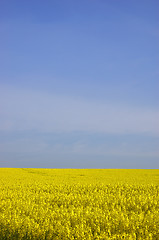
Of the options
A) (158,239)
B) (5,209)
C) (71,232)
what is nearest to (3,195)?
(5,209)

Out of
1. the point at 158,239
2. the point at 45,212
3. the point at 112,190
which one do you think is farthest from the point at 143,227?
the point at 112,190

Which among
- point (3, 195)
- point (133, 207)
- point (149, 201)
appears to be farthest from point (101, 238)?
point (3, 195)

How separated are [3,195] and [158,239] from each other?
1123cm

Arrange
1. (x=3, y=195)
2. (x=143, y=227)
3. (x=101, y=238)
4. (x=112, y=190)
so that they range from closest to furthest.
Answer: (x=101, y=238) < (x=143, y=227) < (x=3, y=195) < (x=112, y=190)

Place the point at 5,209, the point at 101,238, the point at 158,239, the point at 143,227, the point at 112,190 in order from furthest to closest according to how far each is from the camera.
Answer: the point at 112,190, the point at 5,209, the point at 143,227, the point at 158,239, the point at 101,238

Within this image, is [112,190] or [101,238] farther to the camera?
[112,190]

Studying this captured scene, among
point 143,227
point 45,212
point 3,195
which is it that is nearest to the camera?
point 143,227

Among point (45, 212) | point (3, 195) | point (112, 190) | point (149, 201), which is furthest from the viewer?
point (112, 190)

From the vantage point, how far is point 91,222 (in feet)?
29.2

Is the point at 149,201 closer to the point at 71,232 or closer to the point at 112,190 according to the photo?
the point at 112,190

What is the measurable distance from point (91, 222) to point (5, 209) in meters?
5.27

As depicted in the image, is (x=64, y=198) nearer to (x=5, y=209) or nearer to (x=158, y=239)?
(x=5, y=209)

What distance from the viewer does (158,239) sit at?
8047 millimetres

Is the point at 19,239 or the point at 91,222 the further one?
the point at 91,222
